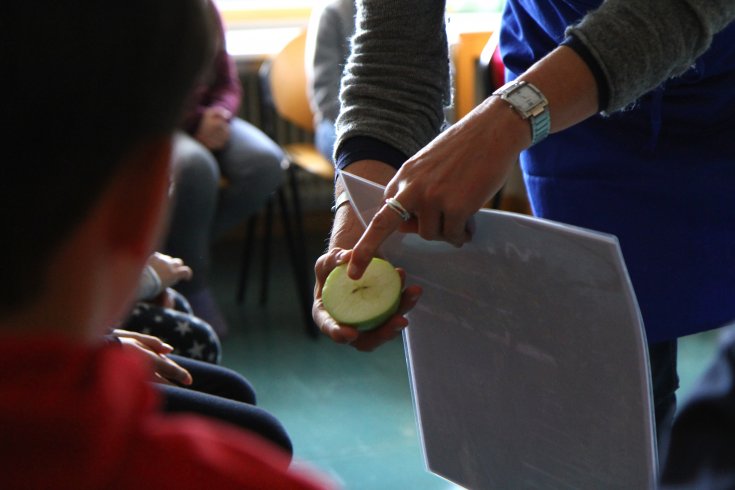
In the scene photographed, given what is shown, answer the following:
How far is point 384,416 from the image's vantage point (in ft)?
8.60

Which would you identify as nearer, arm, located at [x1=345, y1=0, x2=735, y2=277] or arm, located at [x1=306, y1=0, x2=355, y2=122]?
arm, located at [x1=345, y1=0, x2=735, y2=277]

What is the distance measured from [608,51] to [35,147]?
1.93ft

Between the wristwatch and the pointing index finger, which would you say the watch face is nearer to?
the wristwatch

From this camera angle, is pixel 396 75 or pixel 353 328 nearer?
pixel 353 328

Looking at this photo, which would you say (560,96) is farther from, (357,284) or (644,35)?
(357,284)

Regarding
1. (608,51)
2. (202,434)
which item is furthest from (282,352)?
(202,434)

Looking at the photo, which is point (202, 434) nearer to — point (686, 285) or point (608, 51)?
point (608, 51)

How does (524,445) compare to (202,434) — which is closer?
(202,434)

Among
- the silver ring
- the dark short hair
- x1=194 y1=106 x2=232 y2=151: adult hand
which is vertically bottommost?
x1=194 y1=106 x2=232 y2=151: adult hand

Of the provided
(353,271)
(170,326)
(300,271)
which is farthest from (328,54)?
(353,271)

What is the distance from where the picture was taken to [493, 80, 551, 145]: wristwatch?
0.93m

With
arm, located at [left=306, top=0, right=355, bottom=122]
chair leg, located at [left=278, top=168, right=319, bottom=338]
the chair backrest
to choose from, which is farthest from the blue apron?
the chair backrest

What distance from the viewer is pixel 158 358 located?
4.42 ft

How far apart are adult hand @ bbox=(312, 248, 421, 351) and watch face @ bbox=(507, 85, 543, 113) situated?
0.23 metres
